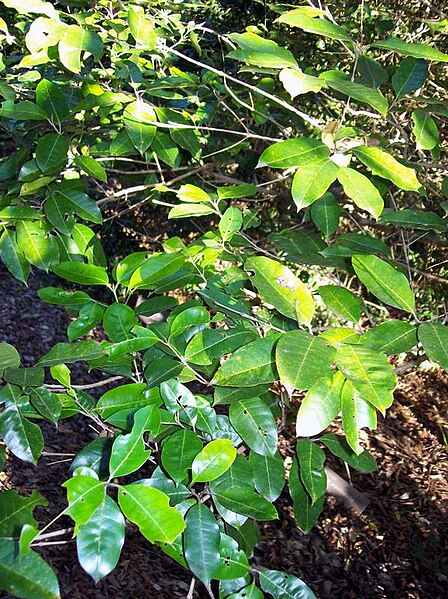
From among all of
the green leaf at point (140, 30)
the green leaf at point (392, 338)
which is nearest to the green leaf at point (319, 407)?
the green leaf at point (392, 338)

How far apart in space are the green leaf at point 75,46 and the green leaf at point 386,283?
89cm

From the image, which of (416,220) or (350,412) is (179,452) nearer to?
(350,412)

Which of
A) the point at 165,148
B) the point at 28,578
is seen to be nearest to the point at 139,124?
the point at 165,148

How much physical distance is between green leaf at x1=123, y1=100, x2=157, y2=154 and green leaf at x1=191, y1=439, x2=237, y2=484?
39.2 inches

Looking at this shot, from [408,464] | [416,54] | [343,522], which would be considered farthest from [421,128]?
[408,464]

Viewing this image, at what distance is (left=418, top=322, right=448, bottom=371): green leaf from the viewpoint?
99 cm

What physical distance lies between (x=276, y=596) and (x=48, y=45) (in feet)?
4.57

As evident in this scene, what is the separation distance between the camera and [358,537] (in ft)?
10.2

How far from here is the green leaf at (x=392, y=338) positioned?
41.4 inches

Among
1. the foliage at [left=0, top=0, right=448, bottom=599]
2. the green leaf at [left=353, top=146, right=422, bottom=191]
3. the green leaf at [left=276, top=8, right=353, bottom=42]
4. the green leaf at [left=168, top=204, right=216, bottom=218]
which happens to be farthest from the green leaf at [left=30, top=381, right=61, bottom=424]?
the green leaf at [left=276, top=8, right=353, bottom=42]

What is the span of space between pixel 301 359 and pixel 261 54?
0.64 metres

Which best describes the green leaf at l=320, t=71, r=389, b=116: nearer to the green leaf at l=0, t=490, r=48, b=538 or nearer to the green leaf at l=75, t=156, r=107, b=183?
the green leaf at l=75, t=156, r=107, b=183

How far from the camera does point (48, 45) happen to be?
161 cm

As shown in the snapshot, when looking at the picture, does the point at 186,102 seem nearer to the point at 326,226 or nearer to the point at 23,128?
the point at 23,128
